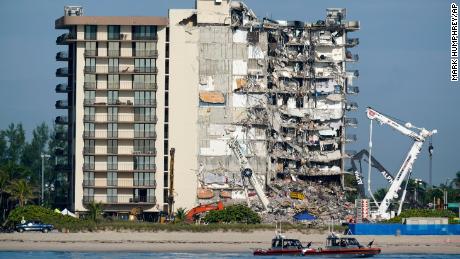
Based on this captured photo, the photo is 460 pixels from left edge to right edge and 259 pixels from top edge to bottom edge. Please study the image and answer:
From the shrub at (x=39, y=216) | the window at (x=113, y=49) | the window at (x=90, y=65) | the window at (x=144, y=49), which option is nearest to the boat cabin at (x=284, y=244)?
the shrub at (x=39, y=216)

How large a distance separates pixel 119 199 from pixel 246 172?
56.8ft

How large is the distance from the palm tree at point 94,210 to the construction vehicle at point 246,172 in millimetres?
17676

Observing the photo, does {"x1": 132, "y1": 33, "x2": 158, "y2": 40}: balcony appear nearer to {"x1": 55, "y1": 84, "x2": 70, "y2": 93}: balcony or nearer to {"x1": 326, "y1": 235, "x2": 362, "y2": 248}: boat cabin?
{"x1": 55, "y1": 84, "x2": 70, "y2": 93}: balcony

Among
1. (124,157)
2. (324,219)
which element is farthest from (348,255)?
(124,157)

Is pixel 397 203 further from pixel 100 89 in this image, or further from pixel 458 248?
pixel 100 89

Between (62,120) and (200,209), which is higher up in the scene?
(62,120)

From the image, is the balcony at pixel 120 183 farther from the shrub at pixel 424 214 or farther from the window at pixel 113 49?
the shrub at pixel 424 214

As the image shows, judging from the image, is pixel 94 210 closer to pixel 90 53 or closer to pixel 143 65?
pixel 143 65

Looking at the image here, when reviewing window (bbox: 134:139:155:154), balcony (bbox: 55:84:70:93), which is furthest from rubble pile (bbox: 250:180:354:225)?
balcony (bbox: 55:84:70:93)

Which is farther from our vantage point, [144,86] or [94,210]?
[144,86]

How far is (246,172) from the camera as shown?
183 meters

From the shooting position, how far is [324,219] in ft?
604

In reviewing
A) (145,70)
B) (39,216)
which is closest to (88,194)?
(145,70)

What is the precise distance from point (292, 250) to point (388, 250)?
15700 mm
